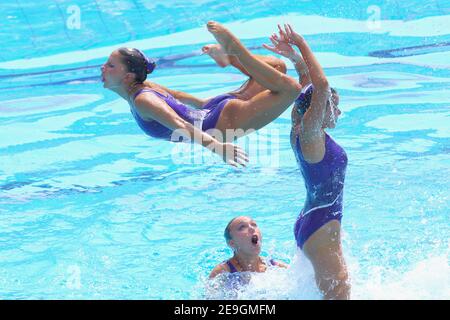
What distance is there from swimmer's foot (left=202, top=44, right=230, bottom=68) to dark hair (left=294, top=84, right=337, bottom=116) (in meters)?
0.53

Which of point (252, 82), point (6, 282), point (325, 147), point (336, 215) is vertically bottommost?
point (6, 282)

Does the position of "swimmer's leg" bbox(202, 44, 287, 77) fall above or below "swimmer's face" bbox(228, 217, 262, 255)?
above

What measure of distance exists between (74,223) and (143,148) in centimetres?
178

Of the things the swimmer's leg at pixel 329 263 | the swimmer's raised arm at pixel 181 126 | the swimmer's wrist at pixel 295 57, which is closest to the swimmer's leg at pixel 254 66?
the swimmer's wrist at pixel 295 57

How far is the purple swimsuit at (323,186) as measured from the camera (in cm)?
473

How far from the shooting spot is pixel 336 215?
4840 millimetres

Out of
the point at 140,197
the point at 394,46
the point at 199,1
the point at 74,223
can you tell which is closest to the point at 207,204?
the point at 140,197

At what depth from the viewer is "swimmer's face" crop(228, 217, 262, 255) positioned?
5.06 metres

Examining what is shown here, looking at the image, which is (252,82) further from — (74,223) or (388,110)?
(388,110)

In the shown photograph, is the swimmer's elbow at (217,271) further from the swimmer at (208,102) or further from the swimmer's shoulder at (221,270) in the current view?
the swimmer at (208,102)

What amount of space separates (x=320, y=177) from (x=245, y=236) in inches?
24.1

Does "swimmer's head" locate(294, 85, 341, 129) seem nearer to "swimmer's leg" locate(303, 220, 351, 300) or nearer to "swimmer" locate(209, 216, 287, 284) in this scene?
"swimmer's leg" locate(303, 220, 351, 300)

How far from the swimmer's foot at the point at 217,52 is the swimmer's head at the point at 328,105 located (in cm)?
55

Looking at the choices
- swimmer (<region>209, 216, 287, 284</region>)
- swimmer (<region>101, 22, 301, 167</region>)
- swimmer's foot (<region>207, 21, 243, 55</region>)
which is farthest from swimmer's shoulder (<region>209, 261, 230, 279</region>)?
swimmer's foot (<region>207, 21, 243, 55</region>)
